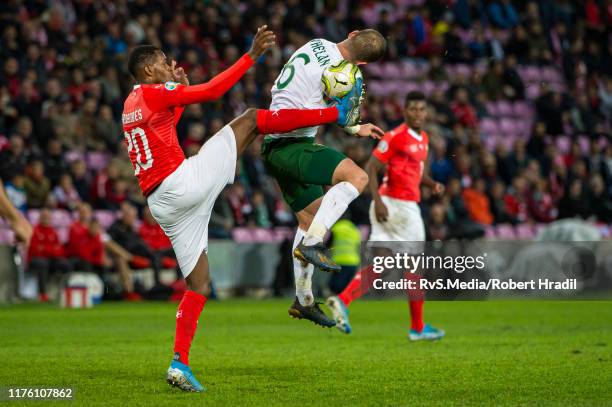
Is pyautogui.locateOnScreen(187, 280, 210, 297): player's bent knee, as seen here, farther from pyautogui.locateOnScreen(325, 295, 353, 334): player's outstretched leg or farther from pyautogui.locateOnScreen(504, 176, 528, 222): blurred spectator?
pyautogui.locateOnScreen(504, 176, 528, 222): blurred spectator

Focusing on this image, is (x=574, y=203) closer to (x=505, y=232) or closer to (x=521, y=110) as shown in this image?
(x=505, y=232)

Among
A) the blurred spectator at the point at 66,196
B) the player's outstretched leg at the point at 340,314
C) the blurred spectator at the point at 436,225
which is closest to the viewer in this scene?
the player's outstretched leg at the point at 340,314

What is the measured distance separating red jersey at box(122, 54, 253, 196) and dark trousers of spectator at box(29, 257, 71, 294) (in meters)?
10.6

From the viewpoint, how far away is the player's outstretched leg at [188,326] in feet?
24.2

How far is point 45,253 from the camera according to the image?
1783cm

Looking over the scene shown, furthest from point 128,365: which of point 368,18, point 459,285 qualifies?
point 368,18

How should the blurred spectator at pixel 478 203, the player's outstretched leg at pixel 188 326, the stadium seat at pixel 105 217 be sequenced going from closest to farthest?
the player's outstretched leg at pixel 188 326 < the stadium seat at pixel 105 217 < the blurred spectator at pixel 478 203

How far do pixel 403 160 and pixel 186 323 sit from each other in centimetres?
502

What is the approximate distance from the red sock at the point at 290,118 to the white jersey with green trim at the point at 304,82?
516mm

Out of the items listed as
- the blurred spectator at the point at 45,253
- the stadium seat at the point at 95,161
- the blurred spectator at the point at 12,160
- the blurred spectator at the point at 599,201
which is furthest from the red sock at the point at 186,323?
the blurred spectator at the point at 599,201

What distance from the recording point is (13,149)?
703 inches

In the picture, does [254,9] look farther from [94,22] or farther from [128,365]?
[128,365]

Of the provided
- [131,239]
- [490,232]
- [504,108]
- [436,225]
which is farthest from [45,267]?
[504,108]

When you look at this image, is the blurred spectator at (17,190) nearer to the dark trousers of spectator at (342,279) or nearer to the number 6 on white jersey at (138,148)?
the dark trousers of spectator at (342,279)
